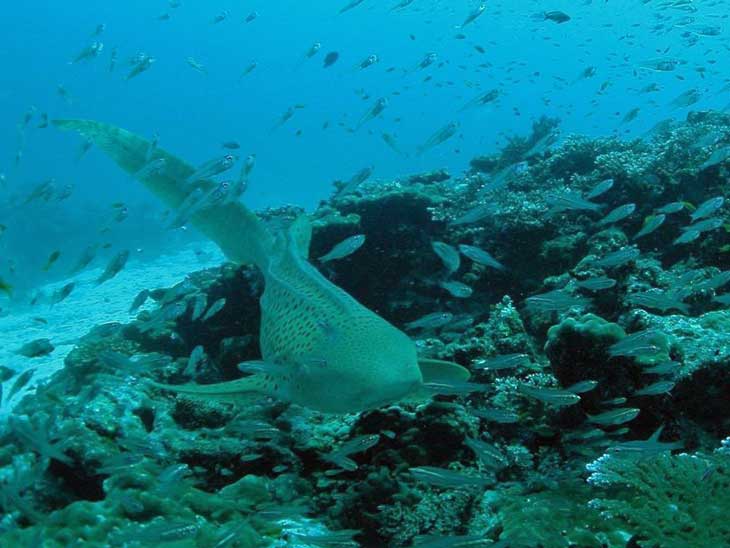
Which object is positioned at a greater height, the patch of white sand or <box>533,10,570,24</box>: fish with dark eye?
<box>533,10,570,24</box>: fish with dark eye

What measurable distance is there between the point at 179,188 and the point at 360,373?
274cm

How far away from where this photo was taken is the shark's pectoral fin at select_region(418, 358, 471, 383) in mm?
3280

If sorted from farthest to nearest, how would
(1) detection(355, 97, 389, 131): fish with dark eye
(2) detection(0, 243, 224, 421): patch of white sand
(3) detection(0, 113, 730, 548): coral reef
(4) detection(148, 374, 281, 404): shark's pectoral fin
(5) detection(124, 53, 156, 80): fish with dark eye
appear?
(2) detection(0, 243, 224, 421): patch of white sand → (5) detection(124, 53, 156, 80): fish with dark eye → (1) detection(355, 97, 389, 131): fish with dark eye → (3) detection(0, 113, 730, 548): coral reef → (4) detection(148, 374, 281, 404): shark's pectoral fin

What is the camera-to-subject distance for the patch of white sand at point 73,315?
481 inches

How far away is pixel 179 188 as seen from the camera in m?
4.55

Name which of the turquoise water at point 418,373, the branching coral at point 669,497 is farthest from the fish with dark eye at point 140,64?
the branching coral at point 669,497

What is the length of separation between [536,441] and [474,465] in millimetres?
706


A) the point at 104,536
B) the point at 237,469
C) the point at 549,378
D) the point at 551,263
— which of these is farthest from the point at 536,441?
the point at 551,263

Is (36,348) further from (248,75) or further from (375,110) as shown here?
(248,75)

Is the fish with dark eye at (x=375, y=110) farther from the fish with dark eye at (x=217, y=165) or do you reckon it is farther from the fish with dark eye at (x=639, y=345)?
the fish with dark eye at (x=639, y=345)

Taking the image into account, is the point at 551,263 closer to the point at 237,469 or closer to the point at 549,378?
the point at 549,378

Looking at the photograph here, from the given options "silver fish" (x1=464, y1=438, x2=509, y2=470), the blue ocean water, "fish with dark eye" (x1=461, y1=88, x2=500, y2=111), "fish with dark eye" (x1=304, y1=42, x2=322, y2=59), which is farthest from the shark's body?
the blue ocean water

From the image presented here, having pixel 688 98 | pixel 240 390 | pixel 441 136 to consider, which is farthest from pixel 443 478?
pixel 688 98

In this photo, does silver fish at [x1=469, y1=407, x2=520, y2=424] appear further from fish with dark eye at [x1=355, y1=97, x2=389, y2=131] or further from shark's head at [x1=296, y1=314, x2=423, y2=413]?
fish with dark eye at [x1=355, y1=97, x2=389, y2=131]
